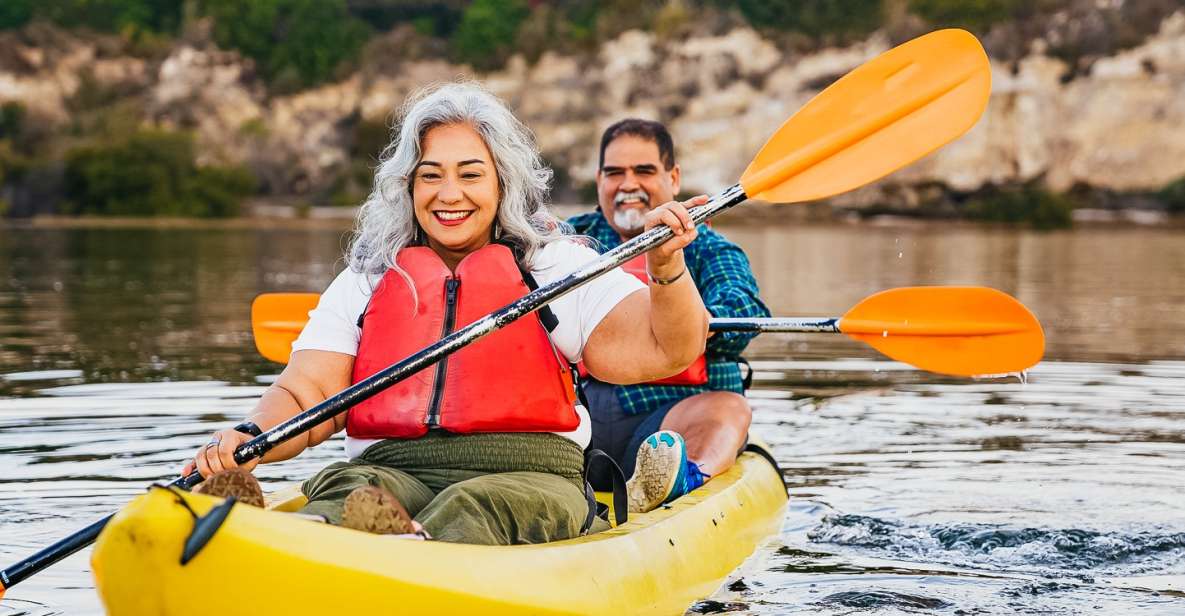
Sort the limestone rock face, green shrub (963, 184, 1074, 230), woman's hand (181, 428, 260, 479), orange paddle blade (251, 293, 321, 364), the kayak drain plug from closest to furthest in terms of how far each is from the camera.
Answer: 1. the kayak drain plug
2. woman's hand (181, 428, 260, 479)
3. orange paddle blade (251, 293, 321, 364)
4. green shrub (963, 184, 1074, 230)
5. the limestone rock face

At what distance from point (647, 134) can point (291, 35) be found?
117 ft

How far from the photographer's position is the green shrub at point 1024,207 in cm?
2947

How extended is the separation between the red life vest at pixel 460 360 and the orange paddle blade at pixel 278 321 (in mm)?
1454

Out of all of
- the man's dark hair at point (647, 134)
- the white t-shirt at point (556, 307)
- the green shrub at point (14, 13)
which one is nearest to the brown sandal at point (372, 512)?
the white t-shirt at point (556, 307)

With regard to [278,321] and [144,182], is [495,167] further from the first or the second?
[144,182]

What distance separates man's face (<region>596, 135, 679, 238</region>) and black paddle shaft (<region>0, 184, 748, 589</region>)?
5.87ft

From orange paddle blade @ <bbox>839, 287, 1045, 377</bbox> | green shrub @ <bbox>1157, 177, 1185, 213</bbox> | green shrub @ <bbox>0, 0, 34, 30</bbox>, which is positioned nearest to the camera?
orange paddle blade @ <bbox>839, 287, 1045, 377</bbox>

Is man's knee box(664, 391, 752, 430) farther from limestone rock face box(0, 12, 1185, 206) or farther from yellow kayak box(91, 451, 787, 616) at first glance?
limestone rock face box(0, 12, 1185, 206)

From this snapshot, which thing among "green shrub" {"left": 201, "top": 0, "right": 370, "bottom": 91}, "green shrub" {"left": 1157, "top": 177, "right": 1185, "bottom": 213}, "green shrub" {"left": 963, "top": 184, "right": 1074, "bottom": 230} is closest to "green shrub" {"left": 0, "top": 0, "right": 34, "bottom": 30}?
"green shrub" {"left": 201, "top": 0, "right": 370, "bottom": 91}

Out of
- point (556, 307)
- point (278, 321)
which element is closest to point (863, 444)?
point (278, 321)

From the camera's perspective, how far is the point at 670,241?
3471 mm

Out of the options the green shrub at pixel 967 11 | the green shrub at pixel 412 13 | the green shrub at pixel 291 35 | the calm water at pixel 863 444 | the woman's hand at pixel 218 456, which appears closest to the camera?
the woman's hand at pixel 218 456

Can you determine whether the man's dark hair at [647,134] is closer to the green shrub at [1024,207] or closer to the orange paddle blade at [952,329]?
the orange paddle blade at [952,329]

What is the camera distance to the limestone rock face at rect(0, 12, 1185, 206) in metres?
29.8
